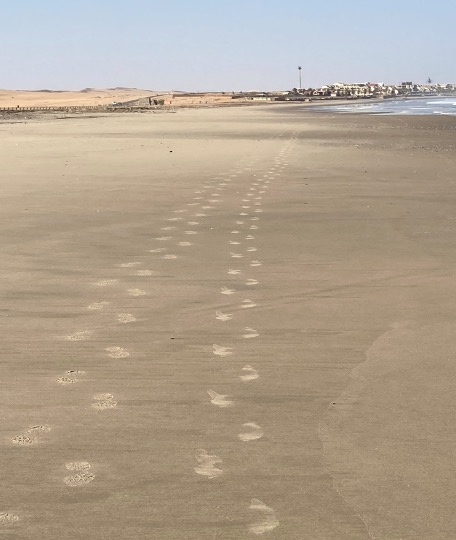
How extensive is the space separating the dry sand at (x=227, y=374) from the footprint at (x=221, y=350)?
0.08 ft

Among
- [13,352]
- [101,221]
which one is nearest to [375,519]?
[13,352]

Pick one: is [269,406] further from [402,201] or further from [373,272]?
[402,201]

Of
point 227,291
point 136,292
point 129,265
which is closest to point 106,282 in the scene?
point 136,292

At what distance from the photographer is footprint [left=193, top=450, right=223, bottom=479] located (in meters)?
3.36

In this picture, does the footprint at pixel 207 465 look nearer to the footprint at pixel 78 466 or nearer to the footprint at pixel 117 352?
the footprint at pixel 78 466

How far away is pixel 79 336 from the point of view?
5.30m

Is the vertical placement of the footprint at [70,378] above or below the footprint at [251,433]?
above

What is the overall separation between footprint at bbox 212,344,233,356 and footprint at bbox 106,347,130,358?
458 mm

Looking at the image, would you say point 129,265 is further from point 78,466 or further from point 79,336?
point 78,466

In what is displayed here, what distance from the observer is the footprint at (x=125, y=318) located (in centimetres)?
564

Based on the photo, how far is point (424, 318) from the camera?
5.70 metres

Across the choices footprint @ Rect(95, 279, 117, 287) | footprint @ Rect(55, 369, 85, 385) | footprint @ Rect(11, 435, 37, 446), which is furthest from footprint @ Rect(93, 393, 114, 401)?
footprint @ Rect(95, 279, 117, 287)

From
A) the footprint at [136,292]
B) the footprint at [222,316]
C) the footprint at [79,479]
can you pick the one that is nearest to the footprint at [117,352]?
the footprint at [222,316]

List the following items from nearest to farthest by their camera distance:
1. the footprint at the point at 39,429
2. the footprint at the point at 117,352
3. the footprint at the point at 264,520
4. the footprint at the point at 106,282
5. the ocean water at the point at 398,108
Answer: the footprint at the point at 264,520
the footprint at the point at 39,429
the footprint at the point at 117,352
the footprint at the point at 106,282
the ocean water at the point at 398,108
